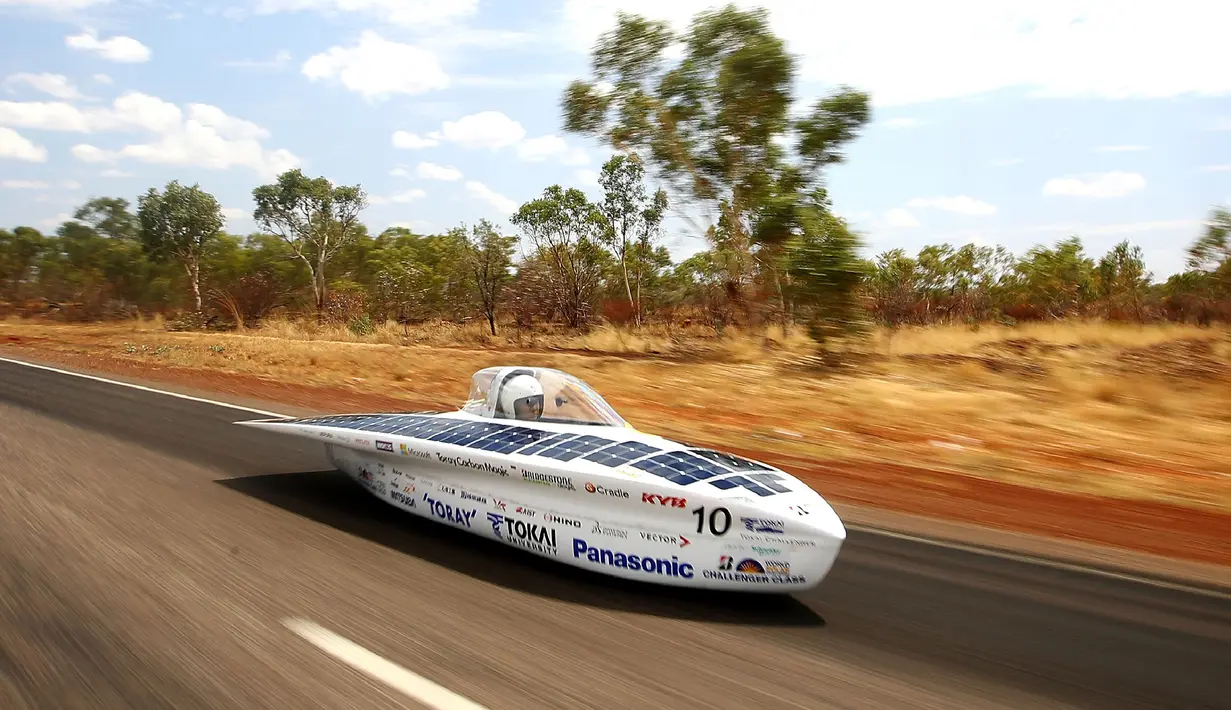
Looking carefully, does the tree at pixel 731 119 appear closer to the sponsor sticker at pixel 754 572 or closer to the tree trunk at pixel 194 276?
the sponsor sticker at pixel 754 572

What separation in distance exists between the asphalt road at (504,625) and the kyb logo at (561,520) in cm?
37

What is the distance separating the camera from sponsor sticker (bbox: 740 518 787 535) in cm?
437

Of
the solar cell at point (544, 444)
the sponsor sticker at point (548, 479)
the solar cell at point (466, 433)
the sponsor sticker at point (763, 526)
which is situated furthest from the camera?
the solar cell at point (466, 433)

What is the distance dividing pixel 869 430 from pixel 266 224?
127ft

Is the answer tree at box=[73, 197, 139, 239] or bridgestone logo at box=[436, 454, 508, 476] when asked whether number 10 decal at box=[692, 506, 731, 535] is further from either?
A: tree at box=[73, 197, 139, 239]

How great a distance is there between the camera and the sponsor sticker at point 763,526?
437 centimetres

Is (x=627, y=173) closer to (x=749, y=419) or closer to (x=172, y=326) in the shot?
(x=749, y=419)

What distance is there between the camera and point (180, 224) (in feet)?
133

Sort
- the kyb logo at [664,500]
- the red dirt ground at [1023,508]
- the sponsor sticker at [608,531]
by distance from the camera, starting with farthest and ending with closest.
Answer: the red dirt ground at [1023,508] → the sponsor sticker at [608,531] → the kyb logo at [664,500]

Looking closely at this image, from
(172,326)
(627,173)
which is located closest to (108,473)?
(627,173)

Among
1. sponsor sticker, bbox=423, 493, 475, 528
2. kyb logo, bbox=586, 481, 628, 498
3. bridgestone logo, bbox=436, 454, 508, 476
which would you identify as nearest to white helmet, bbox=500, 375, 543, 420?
bridgestone logo, bbox=436, 454, 508, 476

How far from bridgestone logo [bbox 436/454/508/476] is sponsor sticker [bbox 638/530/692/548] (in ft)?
3.68

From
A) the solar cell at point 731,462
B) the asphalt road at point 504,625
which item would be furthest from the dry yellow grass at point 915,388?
the solar cell at point 731,462

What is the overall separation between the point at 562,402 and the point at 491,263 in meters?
27.5
